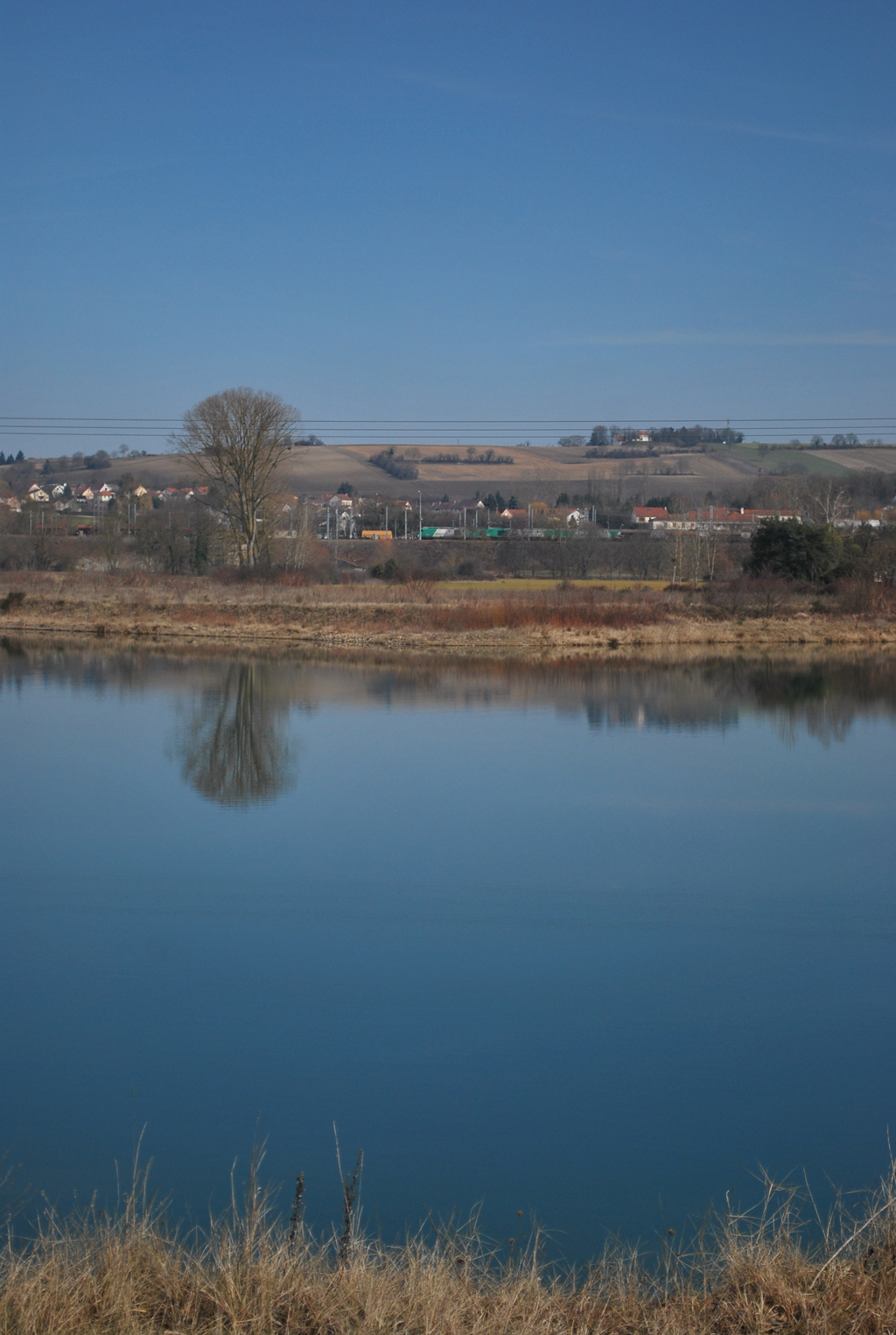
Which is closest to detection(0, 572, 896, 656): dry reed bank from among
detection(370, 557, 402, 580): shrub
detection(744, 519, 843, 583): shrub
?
detection(744, 519, 843, 583): shrub

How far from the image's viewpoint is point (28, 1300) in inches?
124

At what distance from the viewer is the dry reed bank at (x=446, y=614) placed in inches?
1088

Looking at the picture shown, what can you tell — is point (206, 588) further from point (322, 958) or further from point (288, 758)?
point (322, 958)

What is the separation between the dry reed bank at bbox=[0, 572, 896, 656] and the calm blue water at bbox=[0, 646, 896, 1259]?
1432 centimetres

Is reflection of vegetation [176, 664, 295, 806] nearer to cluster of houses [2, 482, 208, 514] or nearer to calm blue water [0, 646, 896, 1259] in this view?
calm blue water [0, 646, 896, 1259]

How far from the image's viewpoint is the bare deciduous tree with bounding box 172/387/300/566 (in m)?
39.6

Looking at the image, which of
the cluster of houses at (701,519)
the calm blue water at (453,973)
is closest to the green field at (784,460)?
the cluster of houses at (701,519)

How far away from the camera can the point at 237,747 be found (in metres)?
13.2

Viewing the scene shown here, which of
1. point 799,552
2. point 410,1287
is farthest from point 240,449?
point 410,1287

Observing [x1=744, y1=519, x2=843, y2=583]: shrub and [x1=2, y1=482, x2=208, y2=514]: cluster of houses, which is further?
[x1=2, y1=482, x2=208, y2=514]: cluster of houses

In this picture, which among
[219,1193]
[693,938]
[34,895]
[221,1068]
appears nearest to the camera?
[219,1193]

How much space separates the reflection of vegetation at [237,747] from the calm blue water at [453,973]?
10 cm

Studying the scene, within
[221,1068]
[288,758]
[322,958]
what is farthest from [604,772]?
[221,1068]

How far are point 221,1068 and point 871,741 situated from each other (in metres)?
11.2
